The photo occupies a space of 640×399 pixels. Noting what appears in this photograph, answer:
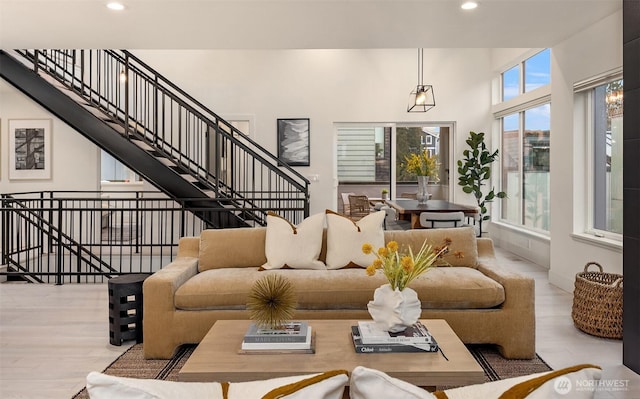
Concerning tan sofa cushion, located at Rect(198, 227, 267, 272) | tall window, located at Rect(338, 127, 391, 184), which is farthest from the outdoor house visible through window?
tall window, located at Rect(338, 127, 391, 184)

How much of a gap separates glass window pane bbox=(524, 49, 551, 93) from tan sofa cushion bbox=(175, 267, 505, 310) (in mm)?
4297

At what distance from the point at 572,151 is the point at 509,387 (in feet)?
15.4

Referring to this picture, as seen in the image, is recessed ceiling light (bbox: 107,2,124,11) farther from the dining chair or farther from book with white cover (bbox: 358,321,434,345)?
the dining chair

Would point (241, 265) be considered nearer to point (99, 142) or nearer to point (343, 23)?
point (343, 23)

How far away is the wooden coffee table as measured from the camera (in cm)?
193

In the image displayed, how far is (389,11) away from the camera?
409cm

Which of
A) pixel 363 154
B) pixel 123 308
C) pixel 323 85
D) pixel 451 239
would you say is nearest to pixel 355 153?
pixel 363 154

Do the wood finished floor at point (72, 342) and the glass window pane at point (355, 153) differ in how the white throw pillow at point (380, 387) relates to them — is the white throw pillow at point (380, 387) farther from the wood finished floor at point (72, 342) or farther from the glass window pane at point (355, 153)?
the glass window pane at point (355, 153)

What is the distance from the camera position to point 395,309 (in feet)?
7.37

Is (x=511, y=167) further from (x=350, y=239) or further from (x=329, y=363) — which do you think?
(x=329, y=363)

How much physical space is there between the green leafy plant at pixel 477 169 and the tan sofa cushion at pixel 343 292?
4.80 m

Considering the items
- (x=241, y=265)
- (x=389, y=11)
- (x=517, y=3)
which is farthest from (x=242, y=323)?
(x=517, y=3)

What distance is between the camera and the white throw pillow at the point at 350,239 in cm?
363

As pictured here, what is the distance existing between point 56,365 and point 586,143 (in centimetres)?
501
